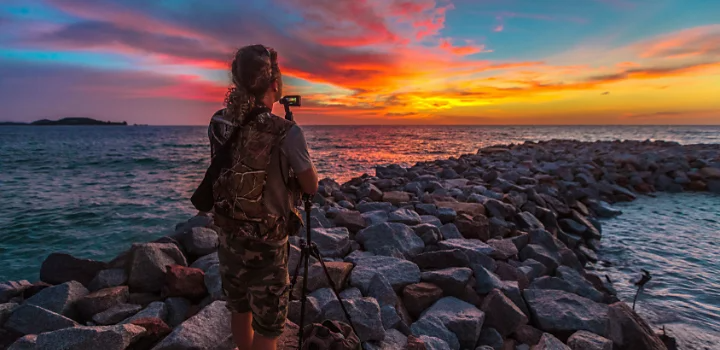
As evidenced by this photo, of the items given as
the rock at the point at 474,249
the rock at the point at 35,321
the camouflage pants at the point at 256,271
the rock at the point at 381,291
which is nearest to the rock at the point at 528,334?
the rock at the point at 474,249

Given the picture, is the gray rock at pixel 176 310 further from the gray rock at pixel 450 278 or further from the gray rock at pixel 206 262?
the gray rock at pixel 450 278

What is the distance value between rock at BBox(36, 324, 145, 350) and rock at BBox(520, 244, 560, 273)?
5278mm

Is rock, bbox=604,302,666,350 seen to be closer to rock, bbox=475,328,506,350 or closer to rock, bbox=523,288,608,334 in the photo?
rock, bbox=523,288,608,334

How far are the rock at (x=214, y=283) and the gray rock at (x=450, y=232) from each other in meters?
3.52

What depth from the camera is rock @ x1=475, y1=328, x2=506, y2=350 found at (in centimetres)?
352

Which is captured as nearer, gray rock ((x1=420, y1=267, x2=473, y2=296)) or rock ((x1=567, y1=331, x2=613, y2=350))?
rock ((x1=567, y1=331, x2=613, y2=350))

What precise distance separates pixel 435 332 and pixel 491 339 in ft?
1.94

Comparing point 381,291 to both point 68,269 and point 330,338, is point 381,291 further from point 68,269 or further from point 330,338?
point 68,269

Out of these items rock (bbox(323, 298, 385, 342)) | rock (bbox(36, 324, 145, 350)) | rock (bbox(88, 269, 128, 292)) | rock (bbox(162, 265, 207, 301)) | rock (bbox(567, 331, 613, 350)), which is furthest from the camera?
rock (bbox(88, 269, 128, 292))

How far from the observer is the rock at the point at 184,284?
12.8 ft

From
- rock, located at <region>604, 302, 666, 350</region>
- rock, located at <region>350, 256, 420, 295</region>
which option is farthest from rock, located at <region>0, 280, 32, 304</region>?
rock, located at <region>604, 302, 666, 350</region>

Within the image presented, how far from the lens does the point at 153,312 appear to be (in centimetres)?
349

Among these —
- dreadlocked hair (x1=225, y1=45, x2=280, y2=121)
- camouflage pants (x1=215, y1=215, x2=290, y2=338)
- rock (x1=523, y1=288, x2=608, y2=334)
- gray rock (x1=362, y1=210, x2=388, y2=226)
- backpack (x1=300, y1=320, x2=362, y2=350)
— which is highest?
dreadlocked hair (x1=225, y1=45, x2=280, y2=121)

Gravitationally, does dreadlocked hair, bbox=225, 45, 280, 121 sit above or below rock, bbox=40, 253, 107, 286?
above
